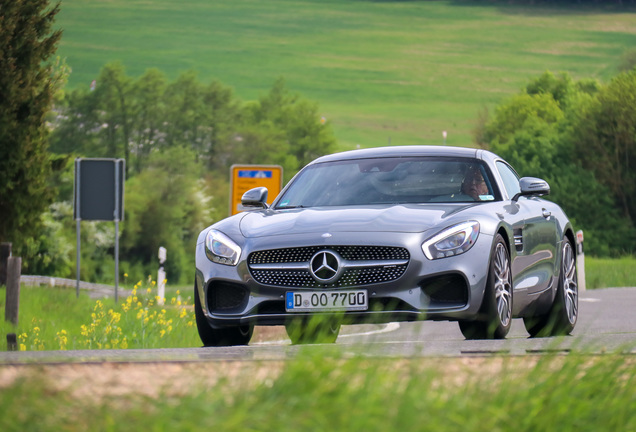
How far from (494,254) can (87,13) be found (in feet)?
488

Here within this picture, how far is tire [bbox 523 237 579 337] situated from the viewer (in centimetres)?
1038

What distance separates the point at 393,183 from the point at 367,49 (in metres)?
143

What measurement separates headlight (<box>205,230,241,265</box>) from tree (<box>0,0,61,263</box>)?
18.1 meters

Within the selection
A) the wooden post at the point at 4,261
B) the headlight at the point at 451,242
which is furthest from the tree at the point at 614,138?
the headlight at the point at 451,242

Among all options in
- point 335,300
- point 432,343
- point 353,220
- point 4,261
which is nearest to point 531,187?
point 353,220

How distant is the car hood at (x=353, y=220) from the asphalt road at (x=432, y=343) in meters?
0.76

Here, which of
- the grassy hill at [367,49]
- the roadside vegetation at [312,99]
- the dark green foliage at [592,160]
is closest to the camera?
the dark green foliage at [592,160]

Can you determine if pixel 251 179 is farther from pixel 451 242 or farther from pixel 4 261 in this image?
pixel 451 242

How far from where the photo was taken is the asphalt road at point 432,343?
5.45m

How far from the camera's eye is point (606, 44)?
131250 mm

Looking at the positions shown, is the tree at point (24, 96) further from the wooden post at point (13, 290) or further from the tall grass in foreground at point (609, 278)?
the tall grass in foreground at point (609, 278)

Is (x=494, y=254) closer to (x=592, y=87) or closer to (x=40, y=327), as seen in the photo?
(x=40, y=327)

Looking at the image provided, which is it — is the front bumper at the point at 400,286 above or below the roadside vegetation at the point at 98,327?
above

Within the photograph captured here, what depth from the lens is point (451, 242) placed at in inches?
327
